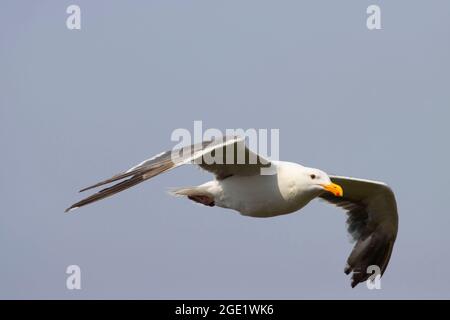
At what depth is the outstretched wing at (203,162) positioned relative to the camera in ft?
31.9

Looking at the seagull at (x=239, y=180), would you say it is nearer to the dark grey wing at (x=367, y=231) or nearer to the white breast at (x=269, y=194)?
the white breast at (x=269, y=194)

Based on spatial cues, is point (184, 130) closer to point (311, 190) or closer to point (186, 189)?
point (186, 189)

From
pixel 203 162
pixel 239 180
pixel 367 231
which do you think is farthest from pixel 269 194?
pixel 367 231

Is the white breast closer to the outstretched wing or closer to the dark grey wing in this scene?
the outstretched wing

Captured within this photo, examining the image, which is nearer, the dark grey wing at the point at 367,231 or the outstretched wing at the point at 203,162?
the outstretched wing at the point at 203,162

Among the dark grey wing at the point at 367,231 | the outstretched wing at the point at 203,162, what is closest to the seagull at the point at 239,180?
the outstretched wing at the point at 203,162

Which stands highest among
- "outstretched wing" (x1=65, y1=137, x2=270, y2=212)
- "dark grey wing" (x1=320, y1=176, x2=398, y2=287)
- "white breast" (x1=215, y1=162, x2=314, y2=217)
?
"outstretched wing" (x1=65, y1=137, x2=270, y2=212)

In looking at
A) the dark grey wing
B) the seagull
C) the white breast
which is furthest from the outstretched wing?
the dark grey wing

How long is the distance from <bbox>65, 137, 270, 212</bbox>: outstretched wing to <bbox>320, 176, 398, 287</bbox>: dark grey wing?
2.20 m

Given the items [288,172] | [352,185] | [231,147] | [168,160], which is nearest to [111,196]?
[168,160]

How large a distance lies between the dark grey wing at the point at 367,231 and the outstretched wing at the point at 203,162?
86.4 inches

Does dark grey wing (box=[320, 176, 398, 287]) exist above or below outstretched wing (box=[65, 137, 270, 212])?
below

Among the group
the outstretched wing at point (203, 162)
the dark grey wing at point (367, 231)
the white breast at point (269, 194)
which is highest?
the outstretched wing at point (203, 162)

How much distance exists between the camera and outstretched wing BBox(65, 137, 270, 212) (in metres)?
9.73
